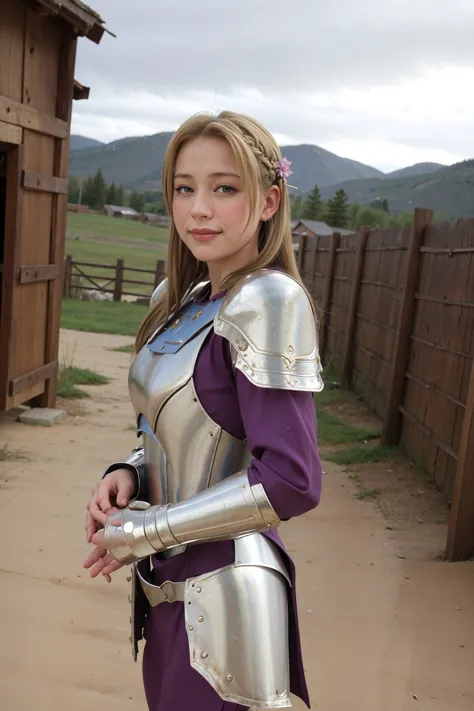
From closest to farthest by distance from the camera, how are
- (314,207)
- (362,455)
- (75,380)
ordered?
1. (362,455)
2. (75,380)
3. (314,207)

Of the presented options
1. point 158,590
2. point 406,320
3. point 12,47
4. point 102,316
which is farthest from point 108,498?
point 102,316

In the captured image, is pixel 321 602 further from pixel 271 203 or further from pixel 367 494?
pixel 271 203

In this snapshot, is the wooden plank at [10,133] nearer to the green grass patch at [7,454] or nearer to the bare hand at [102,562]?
the green grass patch at [7,454]

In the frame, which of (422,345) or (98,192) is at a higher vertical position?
(98,192)

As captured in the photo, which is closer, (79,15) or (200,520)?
(200,520)

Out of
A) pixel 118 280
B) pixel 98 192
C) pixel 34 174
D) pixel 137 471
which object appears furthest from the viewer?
pixel 98 192

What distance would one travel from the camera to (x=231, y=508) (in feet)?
3.91

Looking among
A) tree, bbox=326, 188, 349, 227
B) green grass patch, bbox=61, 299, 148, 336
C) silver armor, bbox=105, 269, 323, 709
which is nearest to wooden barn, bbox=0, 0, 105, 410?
silver armor, bbox=105, 269, 323, 709

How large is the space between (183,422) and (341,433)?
5.44m

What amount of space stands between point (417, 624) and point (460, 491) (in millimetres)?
797

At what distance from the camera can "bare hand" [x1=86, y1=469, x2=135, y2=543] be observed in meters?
1.42

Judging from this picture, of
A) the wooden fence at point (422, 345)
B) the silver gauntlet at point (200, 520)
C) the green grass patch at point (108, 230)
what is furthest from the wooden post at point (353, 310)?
the green grass patch at point (108, 230)

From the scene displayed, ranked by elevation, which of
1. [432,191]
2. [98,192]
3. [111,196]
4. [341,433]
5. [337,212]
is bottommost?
[341,433]

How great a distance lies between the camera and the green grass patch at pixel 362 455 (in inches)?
228
